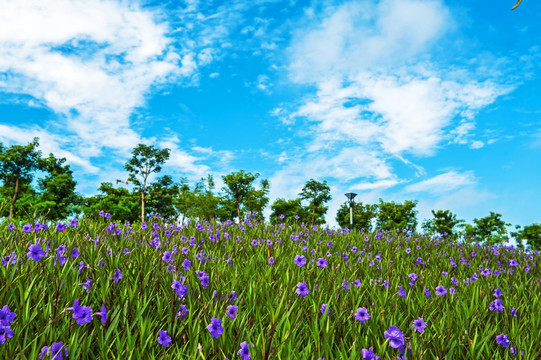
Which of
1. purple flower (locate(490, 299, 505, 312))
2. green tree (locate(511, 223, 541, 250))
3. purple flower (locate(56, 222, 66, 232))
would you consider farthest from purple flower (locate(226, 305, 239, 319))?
green tree (locate(511, 223, 541, 250))

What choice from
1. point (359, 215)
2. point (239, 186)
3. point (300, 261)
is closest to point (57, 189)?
point (239, 186)

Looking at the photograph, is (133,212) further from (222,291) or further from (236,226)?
(222,291)

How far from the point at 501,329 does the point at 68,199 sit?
136ft

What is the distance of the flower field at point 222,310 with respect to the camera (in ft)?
8.30

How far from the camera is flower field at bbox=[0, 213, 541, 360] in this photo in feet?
8.30

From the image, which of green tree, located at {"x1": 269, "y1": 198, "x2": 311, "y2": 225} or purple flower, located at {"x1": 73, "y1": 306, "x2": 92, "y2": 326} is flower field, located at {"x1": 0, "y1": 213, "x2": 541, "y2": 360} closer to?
purple flower, located at {"x1": 73, "y1": 306, "x2": 92, "y2": 326}

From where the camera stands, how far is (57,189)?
38.4m

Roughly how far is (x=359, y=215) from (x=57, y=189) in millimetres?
32400

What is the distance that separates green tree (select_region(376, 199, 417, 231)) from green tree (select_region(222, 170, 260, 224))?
46.2 feet

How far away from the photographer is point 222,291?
3658mm

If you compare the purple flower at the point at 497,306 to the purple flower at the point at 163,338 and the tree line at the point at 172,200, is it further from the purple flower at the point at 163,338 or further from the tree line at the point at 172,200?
the tree line at the point at 172,200

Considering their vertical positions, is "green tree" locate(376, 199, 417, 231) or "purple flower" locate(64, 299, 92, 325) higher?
"green tree" locate(376, 199, 417, 231)

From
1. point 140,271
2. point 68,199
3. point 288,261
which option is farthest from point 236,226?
point 68,199

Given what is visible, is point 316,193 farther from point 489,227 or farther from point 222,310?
point 222,310
